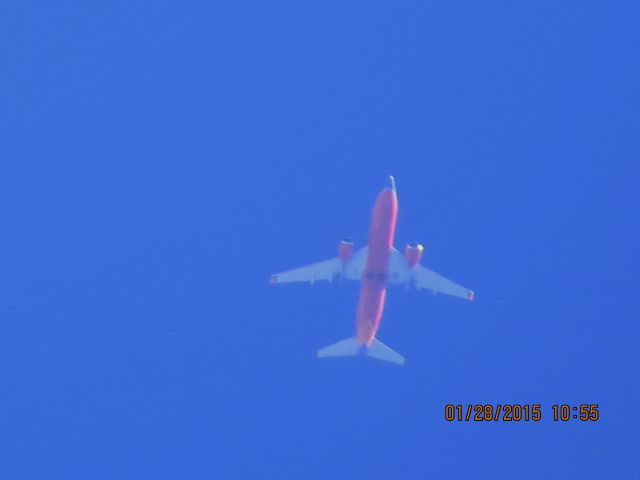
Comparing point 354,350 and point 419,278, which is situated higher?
point 419,278

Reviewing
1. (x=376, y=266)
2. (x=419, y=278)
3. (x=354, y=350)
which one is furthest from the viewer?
(x=354, y=350)

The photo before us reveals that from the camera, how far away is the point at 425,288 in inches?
1319

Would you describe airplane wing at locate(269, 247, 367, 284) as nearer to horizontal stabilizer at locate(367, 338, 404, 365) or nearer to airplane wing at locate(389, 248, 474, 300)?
airplane wing at locate(389, 248, 474, 300)

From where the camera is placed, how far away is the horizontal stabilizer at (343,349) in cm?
3409

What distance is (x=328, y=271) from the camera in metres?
33.6

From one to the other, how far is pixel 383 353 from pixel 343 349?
3.18 ft

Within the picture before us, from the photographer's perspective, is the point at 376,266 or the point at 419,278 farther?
the point at 419,278

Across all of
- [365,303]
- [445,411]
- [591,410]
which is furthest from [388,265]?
[591,410]

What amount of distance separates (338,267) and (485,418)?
4.92 meters

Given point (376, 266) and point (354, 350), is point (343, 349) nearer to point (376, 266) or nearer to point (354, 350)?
point (354, 350)

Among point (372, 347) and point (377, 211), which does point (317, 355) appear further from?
point (377, 211)

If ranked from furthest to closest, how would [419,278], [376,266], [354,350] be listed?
[354,350] → [419,278] → [376,266]

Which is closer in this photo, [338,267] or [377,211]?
[377,211]

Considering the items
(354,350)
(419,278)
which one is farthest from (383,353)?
(419,278)
